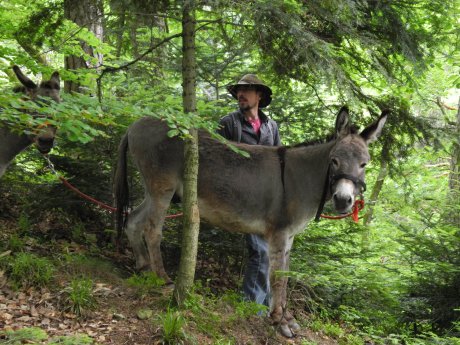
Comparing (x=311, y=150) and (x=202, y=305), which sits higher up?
(x=311, y=150)

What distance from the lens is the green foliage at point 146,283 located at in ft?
15.9

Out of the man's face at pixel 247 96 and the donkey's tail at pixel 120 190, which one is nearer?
the donkey's tail at pixel 120 190

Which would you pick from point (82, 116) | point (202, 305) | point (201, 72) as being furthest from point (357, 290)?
point (82, 116)

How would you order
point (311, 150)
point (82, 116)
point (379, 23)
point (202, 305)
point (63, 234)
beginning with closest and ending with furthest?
point (82, 116)
point (202, 305)
point (311, 150)
point (379, 23)
point (63, 234)

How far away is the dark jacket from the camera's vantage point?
226 inches

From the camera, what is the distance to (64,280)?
4695 millimetres

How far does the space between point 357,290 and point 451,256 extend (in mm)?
1379

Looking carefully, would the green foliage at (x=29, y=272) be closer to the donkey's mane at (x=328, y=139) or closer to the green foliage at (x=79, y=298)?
the green foliage at (x=79, y=298)

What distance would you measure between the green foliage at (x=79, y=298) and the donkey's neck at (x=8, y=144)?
1961 mm

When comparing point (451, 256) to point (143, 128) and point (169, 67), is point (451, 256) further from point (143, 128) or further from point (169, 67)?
point (169, 67)

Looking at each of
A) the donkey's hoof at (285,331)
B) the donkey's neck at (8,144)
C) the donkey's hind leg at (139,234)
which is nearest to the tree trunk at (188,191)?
the donkey's hoof at (285,331)

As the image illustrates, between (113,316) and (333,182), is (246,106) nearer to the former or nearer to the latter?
(333,182)

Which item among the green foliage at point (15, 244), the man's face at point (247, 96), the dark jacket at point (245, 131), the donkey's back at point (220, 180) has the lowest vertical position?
the green foliage at point (15, 244)

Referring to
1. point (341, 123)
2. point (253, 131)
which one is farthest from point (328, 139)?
point (253, 131)
